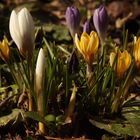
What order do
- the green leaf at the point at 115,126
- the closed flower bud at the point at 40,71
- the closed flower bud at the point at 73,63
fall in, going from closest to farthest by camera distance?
the closed flower bud at the point at 40,71, the green leaf at the point at 115,126, the closed flower bud at the point at 73,63

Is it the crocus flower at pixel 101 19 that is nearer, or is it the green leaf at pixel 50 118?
the green leaf at pixel 50 118

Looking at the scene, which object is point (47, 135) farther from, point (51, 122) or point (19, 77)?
point (19, 77)

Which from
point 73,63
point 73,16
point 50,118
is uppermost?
point 73,16

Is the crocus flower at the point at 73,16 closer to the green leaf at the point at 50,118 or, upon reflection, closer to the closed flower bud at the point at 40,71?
the closed flower bud at the point at 40,71

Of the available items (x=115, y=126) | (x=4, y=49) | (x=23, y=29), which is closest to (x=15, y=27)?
(x=23, y=29)

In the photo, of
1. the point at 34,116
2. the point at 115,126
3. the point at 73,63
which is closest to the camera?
the point at 34,116

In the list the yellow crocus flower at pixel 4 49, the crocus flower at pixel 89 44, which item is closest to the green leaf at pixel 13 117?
the yellow crocus flower at pixel 4 49

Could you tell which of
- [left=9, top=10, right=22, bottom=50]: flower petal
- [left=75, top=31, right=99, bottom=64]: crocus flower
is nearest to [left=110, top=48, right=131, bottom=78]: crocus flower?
[left=75, top=31, right=99, bottom=64]: crocus flower

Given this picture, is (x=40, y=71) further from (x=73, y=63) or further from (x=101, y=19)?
(x=101, y=19)
